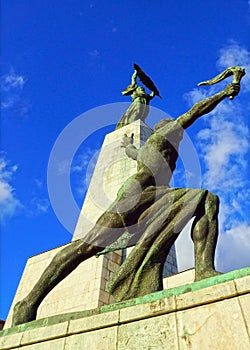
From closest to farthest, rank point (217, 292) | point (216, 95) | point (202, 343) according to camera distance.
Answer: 1. point (202, 343)
2. point (217, 292)
3. point (216, 95)

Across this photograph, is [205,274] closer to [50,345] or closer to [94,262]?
[50,345]

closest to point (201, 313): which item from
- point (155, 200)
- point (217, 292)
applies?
point (217, 292)

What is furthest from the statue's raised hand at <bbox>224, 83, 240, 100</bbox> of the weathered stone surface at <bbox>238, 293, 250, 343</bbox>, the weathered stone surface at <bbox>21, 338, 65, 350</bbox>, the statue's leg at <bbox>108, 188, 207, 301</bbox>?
the weathered stone surface at <bbox>21, 338, 65, 350</bbox>

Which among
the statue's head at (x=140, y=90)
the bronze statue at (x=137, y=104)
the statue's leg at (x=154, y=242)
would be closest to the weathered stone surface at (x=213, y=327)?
the statue's leg at (x=154, y=242)

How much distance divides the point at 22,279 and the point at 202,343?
8699 millimetres

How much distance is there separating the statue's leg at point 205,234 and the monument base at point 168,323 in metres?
0.70

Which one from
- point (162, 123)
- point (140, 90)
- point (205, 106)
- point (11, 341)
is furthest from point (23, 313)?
point (140, 90)

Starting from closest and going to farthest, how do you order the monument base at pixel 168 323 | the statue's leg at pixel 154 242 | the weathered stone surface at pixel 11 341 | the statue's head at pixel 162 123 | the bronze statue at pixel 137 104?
the monument base at pixel 168 323, the weathered stone surface at pixel 11 341, the statue's leg at pixel 154 242, the statue's head at pixel 162 123, the bronze statue at pixel 137 104

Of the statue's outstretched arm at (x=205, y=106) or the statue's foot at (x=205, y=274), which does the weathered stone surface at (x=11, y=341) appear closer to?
the statue's foot at (x=205, y=274)

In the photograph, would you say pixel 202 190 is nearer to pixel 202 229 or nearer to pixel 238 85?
pixel 202 229

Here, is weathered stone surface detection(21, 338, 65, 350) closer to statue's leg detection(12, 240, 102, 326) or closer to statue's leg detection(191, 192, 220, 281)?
statue's leg detection(12, 240, 102, 326)

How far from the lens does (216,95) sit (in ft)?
17.2

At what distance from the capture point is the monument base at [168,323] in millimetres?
2818

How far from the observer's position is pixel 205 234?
4.39 meters
